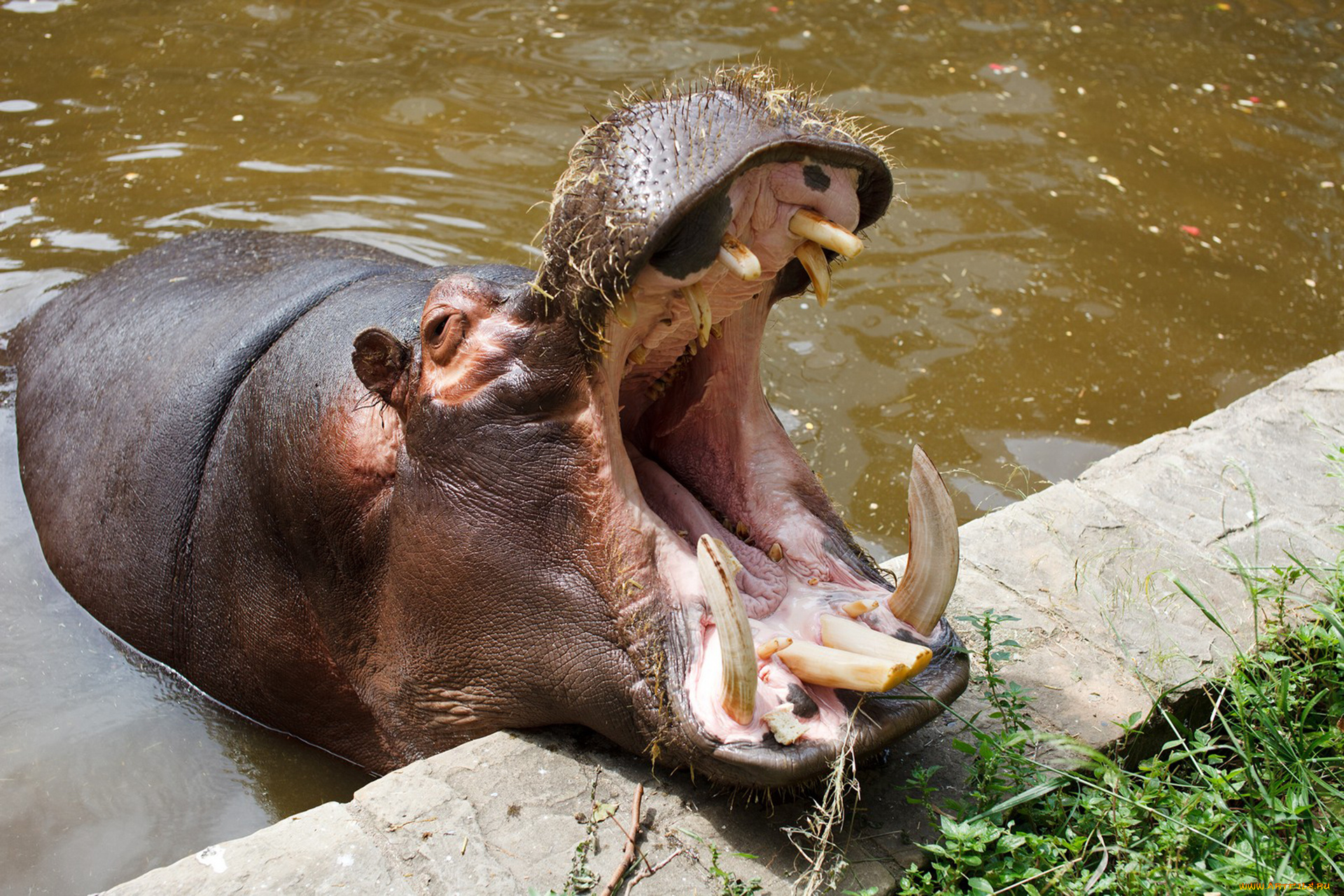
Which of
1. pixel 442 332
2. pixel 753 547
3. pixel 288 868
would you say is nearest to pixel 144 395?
pixel 442 332

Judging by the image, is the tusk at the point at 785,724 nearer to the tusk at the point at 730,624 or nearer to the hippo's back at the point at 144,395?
the tusk at the point at 730,624

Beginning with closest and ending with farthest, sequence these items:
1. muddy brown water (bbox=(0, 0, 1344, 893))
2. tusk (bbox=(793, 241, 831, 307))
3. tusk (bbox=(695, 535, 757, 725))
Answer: tusk (bbox=(695, 535, 757, 725)) → tusk (bbox=(793, 241, 831, 307)) → muddy brown water (bbox=(0, 0, 1344, 893))

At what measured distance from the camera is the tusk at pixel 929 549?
8.24 feet

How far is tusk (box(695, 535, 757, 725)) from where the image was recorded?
2.23 m

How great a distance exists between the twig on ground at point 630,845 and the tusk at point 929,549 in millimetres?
725

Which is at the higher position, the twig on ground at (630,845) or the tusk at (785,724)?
the tusk at (785,724)

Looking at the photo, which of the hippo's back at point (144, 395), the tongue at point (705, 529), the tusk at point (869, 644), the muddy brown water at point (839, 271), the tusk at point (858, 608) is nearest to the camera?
the tusk at point (869, 644)

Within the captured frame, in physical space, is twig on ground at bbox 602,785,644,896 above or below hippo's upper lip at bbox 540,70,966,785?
below

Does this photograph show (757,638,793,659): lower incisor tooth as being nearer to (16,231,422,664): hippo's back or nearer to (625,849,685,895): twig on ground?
(625,849,685,895): twig on ground

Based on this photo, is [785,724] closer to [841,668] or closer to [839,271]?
[841,668]

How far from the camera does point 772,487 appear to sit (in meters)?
2.90

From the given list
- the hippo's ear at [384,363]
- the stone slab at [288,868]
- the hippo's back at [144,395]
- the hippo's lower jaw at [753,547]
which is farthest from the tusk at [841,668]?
the hippo's back at [144,395]

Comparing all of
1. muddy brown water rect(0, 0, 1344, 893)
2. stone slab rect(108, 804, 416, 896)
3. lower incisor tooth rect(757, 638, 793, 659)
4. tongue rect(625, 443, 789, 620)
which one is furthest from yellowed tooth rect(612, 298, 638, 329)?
muddy brown water rect(0, 0, 1344, 893)

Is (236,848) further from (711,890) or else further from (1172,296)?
(1172,296)
